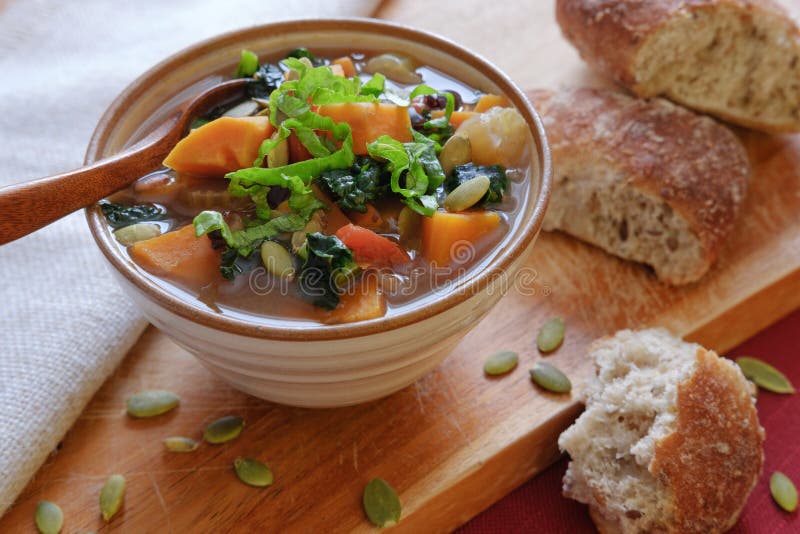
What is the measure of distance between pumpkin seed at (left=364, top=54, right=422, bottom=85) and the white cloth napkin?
3.91 feet

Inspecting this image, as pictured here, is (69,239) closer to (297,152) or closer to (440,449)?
(297,152)

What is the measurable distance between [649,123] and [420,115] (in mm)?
1246

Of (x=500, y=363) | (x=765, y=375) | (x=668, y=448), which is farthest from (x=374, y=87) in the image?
(x=765, y=375)

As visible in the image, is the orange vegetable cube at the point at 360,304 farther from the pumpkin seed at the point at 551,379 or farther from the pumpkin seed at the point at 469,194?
the pumpkin seed at the point at 551,379

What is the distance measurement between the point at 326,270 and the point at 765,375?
1.88 meters

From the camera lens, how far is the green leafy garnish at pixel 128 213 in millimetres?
2336

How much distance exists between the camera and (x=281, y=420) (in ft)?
8.77

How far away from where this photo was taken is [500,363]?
283 centimetres

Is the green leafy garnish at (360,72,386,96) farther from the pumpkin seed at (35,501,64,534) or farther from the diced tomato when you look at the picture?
the pumpkin seed at (35,501,64,534)

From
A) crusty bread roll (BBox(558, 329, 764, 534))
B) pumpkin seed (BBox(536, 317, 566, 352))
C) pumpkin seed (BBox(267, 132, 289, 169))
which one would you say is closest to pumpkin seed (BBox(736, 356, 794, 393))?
crusty bread roll (BBox(558, 329, 764, 534))

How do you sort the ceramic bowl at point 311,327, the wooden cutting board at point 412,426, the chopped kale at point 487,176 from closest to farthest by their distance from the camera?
1. the ceramic bowl at point 311,327
2. the chopped kale at point 487,176
3. the wooden cutting board at point 412,426

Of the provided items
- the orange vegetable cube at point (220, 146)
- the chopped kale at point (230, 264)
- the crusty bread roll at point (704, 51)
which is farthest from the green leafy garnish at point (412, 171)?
the crusty bread roll at point (704, 51)

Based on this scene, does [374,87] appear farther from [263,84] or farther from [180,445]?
[180,445]

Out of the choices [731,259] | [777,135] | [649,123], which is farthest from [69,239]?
[777,135]
